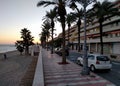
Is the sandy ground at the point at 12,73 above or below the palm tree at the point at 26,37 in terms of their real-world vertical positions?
below

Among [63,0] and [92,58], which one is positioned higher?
[63,0]

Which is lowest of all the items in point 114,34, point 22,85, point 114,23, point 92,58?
point 22,85

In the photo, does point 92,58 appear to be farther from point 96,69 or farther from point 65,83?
point 65,83

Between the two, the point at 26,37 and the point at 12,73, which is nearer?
the point at 12,73

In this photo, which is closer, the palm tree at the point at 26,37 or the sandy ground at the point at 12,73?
the sandy ground at the point at 12,73

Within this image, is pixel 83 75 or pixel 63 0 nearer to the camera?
pixel 83 75

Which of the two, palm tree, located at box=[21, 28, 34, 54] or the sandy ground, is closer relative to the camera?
the sandy ground

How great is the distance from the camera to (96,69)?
52.5 ft

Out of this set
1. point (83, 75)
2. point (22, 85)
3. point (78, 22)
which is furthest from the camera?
point (78, 22)

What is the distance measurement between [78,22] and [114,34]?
1132 centimetres

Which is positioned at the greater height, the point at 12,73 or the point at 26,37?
the point at 26,37

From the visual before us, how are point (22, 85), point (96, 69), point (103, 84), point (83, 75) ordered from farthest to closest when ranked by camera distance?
point (96, 69)
point (83, 75)
point (22, 85)
point (103, 84)

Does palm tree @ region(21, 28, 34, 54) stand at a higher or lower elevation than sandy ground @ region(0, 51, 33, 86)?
higher

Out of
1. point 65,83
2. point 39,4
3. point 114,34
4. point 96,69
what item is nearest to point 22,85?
point 65,83
